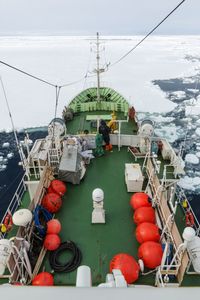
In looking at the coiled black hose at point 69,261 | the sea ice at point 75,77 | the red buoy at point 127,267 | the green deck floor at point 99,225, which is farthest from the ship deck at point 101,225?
the sea ice at point 75,77

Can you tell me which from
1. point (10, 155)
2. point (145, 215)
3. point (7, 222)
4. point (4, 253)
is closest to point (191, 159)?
point (145, 215)

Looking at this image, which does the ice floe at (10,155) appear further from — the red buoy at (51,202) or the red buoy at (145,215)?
the red buoy at (145,215)

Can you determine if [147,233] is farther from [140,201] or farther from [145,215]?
[140,201]

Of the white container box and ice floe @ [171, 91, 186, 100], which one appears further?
ice floe @ [171, 91, 186, 100]

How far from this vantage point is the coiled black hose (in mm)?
5352

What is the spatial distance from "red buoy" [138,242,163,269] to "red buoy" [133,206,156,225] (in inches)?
32.9

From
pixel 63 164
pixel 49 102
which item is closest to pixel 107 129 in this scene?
pixel 63 164

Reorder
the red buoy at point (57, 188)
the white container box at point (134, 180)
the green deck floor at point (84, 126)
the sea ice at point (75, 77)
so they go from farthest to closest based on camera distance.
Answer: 1. the sea ice at point (75, 77)
2. the green deck floor at point (84, 126)
3. the white container box at point (134, 180)
4. the red buoy at point (57, 188)

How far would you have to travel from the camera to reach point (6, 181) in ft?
41.3

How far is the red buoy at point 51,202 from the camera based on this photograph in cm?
683

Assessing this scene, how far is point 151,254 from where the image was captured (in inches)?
205

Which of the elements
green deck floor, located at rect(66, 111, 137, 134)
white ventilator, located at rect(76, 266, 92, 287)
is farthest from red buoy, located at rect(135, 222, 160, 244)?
green deck floor, located at rect(66, 111, 137, 134)

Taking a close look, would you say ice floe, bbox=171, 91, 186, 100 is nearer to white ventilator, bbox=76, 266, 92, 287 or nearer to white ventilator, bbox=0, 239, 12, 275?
white ventilator, bbox=0, 239, 12, 275

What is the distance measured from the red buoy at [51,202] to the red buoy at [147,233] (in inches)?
99.3
